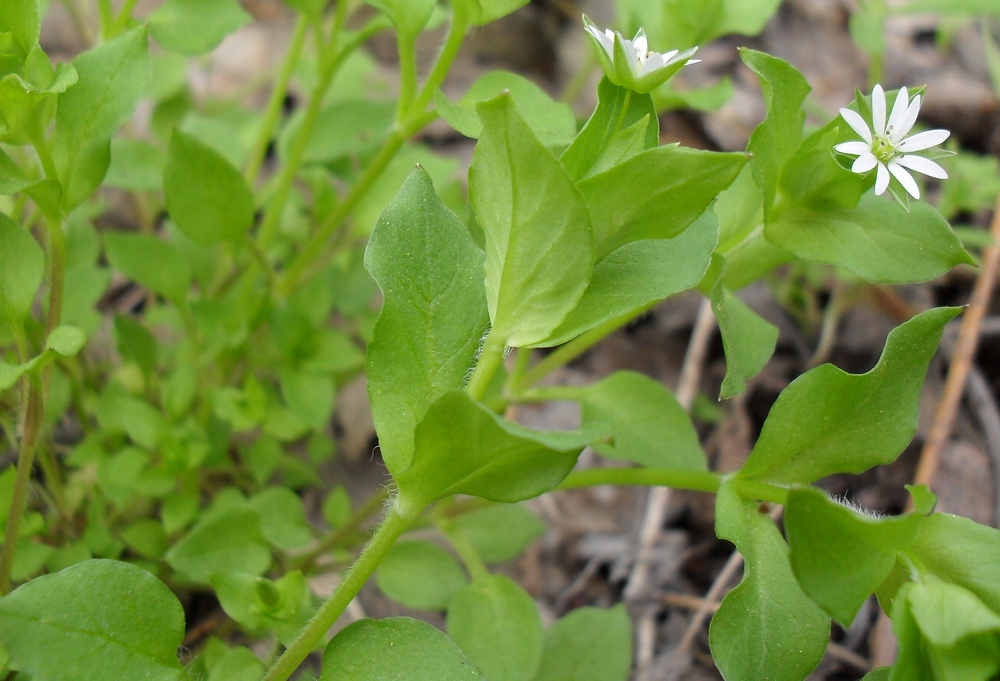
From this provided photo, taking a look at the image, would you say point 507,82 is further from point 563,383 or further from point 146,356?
point 563,383

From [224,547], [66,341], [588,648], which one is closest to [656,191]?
[66,341]

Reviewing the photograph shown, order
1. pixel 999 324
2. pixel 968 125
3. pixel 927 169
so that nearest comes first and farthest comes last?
1. pixel 927 169
2. pixel 999 324
3. pixel 968 125

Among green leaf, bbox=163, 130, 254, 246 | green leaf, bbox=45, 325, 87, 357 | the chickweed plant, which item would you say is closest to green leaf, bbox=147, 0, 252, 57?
the chickweed plant

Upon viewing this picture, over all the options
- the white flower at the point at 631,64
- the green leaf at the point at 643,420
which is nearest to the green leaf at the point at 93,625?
the green leaf at the point at 643,420

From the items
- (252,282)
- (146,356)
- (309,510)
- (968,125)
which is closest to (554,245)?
(252,282)

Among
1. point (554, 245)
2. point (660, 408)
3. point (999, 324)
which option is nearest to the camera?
point (554, 245)

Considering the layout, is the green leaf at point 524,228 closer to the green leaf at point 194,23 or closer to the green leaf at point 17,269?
the green leaf at point 17,269
